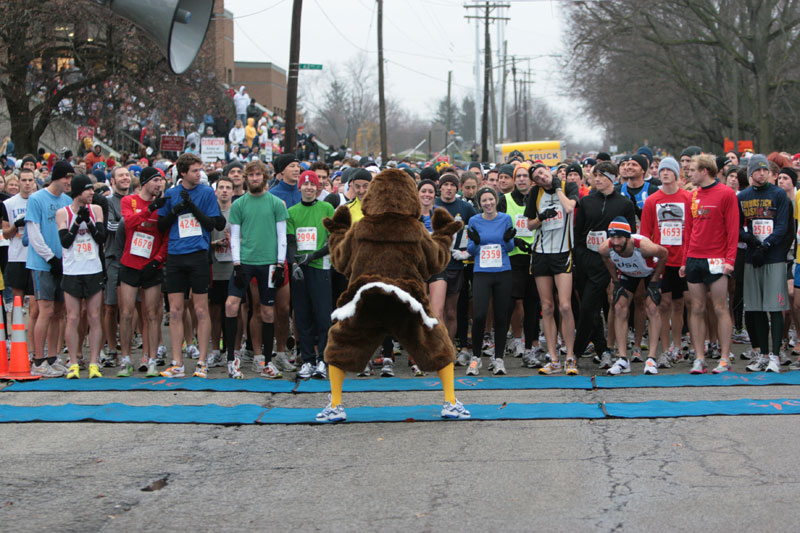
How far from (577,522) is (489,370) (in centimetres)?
551

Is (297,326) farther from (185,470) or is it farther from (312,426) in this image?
(185,470)

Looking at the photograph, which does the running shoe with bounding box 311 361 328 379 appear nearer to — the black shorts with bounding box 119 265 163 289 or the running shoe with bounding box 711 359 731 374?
the black shorts with bounding box 119 265 163 289

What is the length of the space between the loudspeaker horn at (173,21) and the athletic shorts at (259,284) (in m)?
4.91

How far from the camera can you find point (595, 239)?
33.9ft

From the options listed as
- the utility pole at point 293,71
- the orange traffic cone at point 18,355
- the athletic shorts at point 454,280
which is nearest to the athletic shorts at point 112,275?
the orange traffic cone at point 18,355

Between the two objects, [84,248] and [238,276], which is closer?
[238,276]

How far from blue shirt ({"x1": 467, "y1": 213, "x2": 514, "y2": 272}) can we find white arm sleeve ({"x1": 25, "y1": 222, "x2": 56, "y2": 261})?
457 centimetres

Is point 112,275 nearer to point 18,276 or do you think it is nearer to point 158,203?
point 18,276

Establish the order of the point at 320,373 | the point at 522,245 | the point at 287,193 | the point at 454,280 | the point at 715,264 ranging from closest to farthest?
1. the point at 715,264
2. the point at 320,373
3. the point at 522,245
4. the point at 287,193
5. the point at 454,280

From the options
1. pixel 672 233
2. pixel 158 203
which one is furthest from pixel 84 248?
pixel 672 233

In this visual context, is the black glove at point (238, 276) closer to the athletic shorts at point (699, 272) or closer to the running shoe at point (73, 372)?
the running shoe at point (73, 372)

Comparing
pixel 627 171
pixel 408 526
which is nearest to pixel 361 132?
pixel 627 171

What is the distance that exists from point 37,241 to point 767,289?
305 inches

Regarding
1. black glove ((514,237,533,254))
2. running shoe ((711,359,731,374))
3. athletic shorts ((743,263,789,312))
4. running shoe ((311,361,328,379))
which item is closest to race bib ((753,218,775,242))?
athletic shorts ((743,263,789,312))
